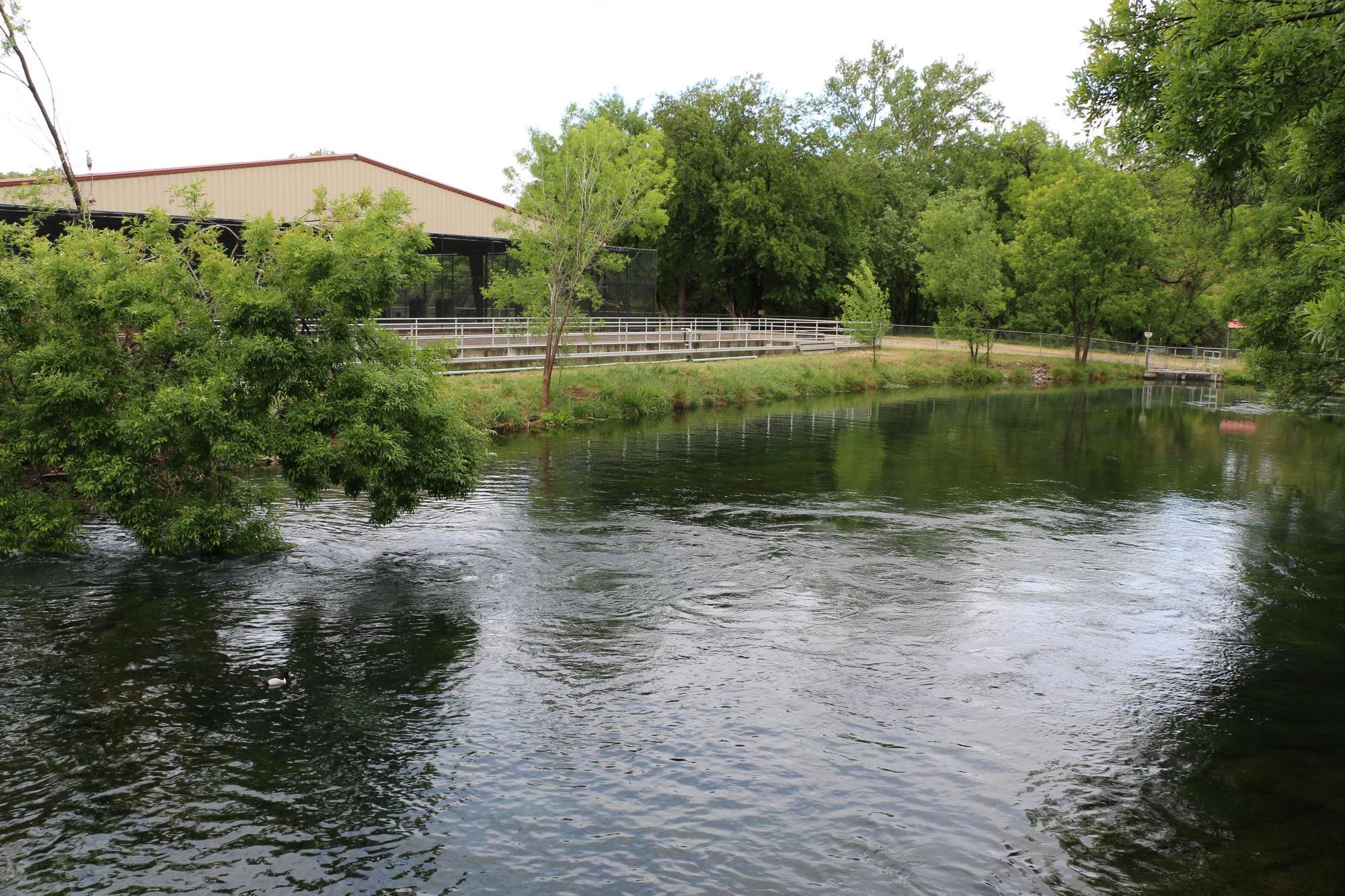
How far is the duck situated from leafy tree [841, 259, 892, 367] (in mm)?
45207

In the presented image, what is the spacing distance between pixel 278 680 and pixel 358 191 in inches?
1188

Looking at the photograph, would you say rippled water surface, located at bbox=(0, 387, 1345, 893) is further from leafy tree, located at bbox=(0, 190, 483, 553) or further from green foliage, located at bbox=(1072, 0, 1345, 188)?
green foliage, located at bbox=(1072, 0, 1345, 188)

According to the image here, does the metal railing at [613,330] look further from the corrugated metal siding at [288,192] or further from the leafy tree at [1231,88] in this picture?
the leafy tree at [1231,88]

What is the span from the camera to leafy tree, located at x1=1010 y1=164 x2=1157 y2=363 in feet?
198

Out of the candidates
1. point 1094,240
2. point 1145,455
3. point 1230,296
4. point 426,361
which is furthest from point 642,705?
point 1094,240

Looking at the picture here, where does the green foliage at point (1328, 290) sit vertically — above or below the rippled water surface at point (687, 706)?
above

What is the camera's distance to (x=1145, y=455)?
3052 centimetres

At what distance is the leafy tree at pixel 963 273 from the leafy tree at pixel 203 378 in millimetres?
48217

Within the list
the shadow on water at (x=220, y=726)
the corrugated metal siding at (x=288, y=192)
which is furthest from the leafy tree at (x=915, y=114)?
the shadow on water at (x=220, y=726)

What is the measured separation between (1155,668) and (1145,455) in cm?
1987

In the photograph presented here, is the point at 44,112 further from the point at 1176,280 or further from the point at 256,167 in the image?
the point at 1176,280

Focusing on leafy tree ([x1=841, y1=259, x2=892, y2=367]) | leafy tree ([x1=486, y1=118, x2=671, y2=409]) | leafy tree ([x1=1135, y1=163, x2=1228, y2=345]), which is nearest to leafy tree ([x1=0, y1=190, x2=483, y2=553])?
leafy tree ([x1=486, y1=118, x2=671, y2=409])

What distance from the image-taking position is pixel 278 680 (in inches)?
457

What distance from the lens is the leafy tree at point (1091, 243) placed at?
60344 millimetres
